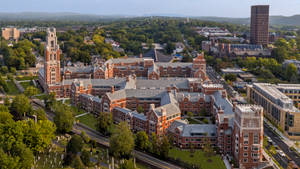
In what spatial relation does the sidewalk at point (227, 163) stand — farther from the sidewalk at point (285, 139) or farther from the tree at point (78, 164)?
the tree at point (78, 164)

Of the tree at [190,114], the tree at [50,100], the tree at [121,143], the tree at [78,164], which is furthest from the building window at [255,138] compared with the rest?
the tree at [50,100]

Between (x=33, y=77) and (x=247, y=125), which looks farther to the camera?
(x=33, y=77)

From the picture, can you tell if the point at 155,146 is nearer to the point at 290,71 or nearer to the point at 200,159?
the point at 200,159

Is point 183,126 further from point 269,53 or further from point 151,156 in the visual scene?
point 269,53

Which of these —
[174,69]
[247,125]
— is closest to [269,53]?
[174,69]

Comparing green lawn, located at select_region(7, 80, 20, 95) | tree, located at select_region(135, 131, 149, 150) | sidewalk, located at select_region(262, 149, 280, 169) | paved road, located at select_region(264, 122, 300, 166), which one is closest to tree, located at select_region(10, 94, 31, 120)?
green lawn, located at select_region(7, 80, 20, 95)

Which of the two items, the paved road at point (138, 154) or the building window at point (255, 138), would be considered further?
the paved road at point (138, 154)
